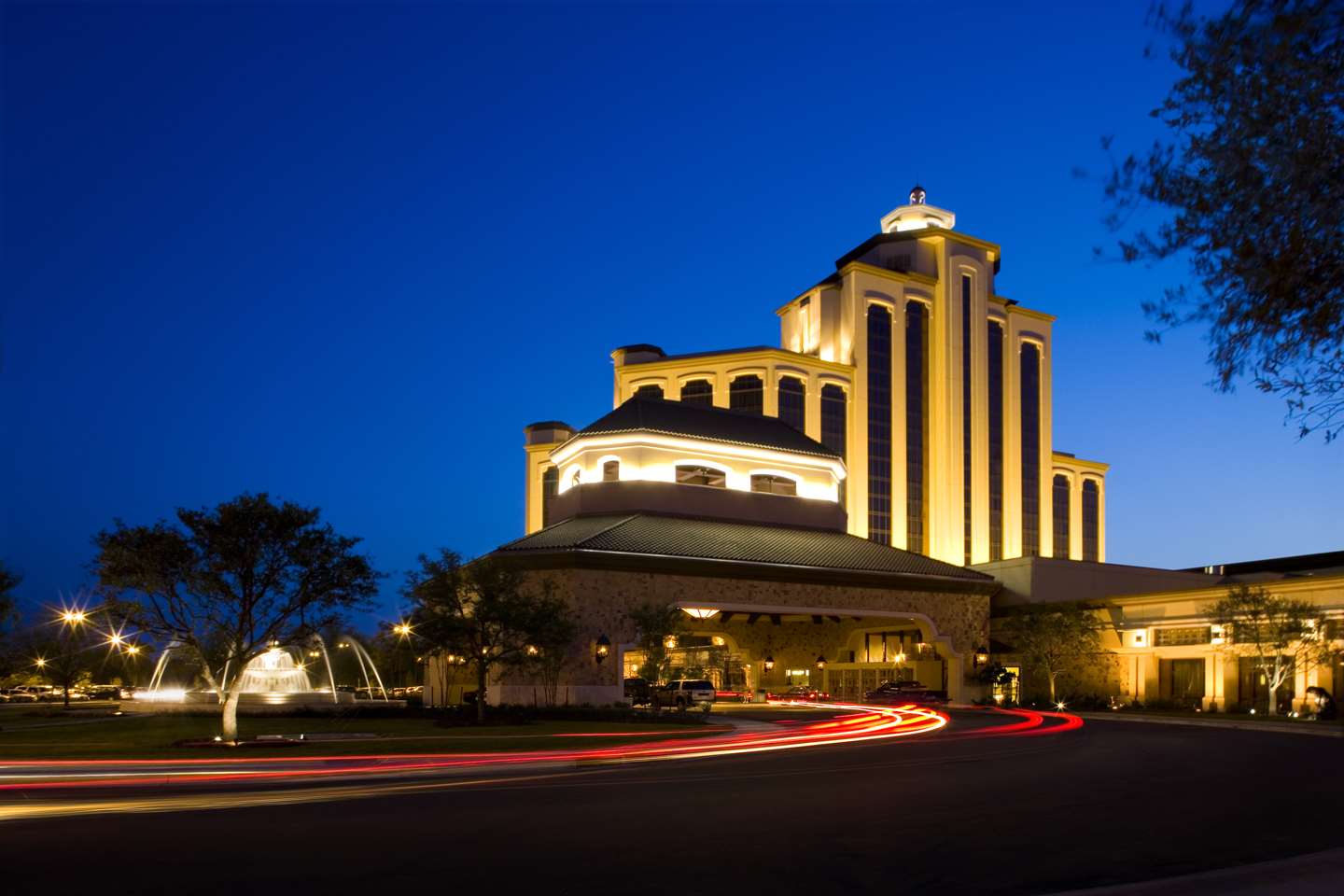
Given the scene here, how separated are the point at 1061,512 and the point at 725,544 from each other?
5851cm

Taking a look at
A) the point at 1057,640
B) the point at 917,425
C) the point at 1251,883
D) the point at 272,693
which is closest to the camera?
the point at 1251,883

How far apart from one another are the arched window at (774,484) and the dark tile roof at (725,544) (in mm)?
2645

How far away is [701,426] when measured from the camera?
59.0 metres

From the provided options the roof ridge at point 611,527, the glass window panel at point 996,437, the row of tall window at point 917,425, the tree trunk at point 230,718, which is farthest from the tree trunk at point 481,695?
the glass window panel at point 996,437

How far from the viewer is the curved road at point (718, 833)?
1014cm

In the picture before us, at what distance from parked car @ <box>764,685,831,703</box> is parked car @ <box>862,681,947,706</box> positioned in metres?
3.31

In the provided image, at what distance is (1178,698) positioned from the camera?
50.7 m

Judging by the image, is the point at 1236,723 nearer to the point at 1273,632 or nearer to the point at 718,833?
the point at 1273,632

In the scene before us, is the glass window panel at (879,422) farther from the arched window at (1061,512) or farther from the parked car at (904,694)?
the parked car at (904,694)

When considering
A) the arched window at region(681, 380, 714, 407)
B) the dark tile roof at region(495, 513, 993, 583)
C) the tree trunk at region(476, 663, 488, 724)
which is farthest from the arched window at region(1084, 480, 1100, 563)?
the tree trunk at region(476, 663, 488, 724)

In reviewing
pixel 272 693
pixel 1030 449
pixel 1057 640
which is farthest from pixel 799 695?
pixel 1030 449

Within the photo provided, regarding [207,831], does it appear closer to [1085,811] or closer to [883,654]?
[1085,811]

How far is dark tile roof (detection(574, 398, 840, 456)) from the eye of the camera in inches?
2244

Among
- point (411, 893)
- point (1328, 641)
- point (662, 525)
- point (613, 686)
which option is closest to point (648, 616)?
point (613, 686)
